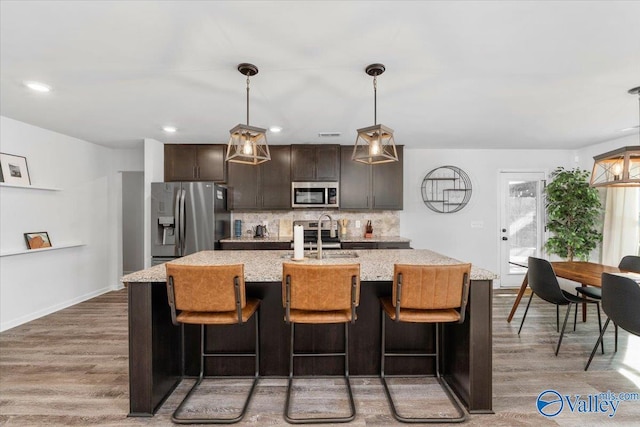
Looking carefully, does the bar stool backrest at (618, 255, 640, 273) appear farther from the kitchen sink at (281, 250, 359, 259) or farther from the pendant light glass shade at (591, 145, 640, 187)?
the kitchen sink at (281, 250, 359, 259)

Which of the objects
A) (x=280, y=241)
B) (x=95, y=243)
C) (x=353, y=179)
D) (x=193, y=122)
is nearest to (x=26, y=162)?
(x=95, y=243)

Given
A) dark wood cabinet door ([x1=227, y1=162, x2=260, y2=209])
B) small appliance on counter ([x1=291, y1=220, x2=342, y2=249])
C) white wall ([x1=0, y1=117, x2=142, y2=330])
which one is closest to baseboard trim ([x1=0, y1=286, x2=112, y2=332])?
white wall ([x1=0, y1=117, x2=142, y2=330])

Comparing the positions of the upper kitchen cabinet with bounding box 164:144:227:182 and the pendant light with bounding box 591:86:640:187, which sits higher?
the upper kitchen cabinet with bounding box 164:144:227:182

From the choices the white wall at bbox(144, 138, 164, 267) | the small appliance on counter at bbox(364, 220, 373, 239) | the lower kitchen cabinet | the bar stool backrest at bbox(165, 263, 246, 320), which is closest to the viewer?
the bar stool backrest at bbox(165, 263, 246, 320)

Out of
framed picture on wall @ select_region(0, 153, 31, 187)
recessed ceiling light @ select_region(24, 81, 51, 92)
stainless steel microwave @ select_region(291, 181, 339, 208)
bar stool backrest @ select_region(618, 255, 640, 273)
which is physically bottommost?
bar stool backrest @ select_region(618, 255, 640, 273)

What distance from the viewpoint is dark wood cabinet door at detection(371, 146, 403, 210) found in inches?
187

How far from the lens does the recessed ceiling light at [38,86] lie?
8.26 ft

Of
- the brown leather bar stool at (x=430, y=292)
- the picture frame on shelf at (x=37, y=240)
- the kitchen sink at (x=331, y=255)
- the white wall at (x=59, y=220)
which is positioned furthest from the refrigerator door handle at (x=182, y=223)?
the brown leather bar stool at (x=430, y=292)

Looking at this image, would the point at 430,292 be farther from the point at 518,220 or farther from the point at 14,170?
the point at 14,170

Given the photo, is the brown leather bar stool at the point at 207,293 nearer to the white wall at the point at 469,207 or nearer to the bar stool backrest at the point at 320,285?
the bar stool backrest at the point at 320,285

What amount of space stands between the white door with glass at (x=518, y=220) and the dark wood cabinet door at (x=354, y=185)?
2270mm

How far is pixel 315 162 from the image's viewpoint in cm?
470

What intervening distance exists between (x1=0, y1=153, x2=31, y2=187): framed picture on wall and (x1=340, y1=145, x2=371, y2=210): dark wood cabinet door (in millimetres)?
3944
